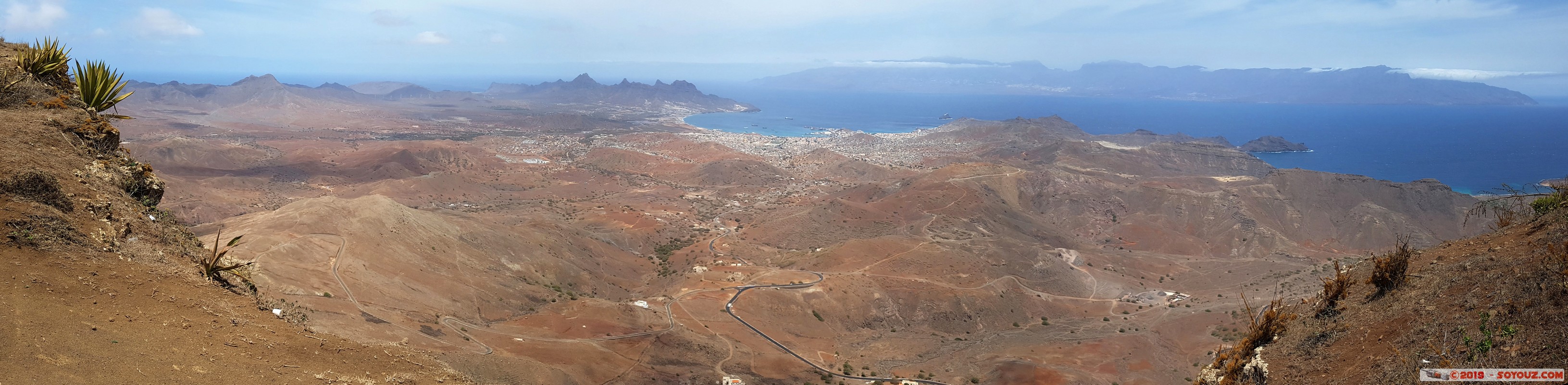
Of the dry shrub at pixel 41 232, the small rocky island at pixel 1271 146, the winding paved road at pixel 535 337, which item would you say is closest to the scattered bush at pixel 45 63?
the dry shrub at pixel 41 232

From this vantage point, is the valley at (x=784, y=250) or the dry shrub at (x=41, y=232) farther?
the valley at (x=784, y=250)

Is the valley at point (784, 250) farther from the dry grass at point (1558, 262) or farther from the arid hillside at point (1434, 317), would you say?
the dry grass at point (1558, 262)

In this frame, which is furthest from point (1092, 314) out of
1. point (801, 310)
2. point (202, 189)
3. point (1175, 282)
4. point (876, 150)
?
point (876, 150)

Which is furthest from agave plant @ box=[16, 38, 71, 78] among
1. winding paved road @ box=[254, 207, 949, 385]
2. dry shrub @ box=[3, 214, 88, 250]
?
winding paved road @ box=[254, 207, 949, 385]

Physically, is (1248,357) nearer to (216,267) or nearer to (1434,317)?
(1434,317)

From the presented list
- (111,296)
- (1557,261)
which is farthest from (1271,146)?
(111,296)

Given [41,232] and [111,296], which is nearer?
[111,296]
